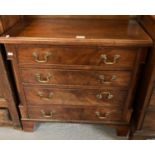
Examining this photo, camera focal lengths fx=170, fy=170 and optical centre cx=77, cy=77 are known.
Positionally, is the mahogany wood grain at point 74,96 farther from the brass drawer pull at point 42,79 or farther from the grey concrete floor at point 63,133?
the grey concrete floor at point 63,133

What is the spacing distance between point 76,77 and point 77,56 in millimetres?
162

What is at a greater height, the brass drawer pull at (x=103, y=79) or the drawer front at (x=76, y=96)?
the brass drawer pull at (x=103, y=79)

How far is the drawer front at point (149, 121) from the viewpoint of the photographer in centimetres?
124

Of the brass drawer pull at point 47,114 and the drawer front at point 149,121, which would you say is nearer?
the drawer front at point 149,121

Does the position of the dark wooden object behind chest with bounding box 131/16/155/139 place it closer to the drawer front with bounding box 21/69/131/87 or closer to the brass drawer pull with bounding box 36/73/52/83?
the drawer front with bounding box 21/69/131/87

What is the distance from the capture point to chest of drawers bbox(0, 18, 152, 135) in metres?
1.05

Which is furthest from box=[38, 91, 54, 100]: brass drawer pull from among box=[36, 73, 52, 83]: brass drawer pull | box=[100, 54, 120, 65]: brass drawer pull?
box=[100, 54, 120, 65]: brass drawer pull

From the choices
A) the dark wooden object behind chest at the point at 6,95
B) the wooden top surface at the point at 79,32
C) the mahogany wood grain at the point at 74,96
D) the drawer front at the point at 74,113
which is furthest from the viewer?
the drawer front at the point at 74,113

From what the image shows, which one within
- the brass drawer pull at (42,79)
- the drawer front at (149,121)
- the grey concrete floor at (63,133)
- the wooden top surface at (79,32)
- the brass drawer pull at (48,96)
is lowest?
the grey concrete floor at (63,133)

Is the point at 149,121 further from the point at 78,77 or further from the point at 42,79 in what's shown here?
the point at 42,79

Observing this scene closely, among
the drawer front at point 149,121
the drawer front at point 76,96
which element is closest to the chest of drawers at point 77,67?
the drawer front at point 76,96
